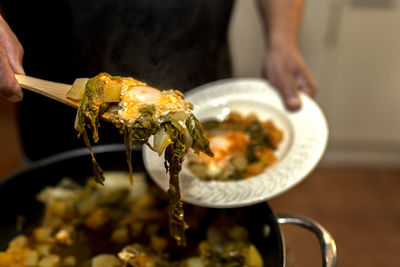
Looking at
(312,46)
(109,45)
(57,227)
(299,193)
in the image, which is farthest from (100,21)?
(299,193)

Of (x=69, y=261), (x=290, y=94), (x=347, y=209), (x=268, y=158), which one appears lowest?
(x=347, y=209)

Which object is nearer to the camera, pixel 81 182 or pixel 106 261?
pixel 106 261

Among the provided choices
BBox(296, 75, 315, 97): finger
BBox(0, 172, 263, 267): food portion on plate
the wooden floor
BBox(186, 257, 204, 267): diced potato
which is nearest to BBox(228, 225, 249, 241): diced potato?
BBox(0, 172, 263, 267): food portion on plate

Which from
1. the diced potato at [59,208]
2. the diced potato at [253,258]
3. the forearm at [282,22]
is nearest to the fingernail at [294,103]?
the forearm at [282,22]

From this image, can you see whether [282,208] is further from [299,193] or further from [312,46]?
[312,46]

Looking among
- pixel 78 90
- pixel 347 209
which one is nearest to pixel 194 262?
pixel 78 90

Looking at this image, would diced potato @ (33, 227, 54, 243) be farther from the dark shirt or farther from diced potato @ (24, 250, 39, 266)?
the dark shirt

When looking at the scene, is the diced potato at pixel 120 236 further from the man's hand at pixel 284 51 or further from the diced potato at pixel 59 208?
the man's hand at pixel 284 51

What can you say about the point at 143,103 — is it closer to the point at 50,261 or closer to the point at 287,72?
the point at 50,261
